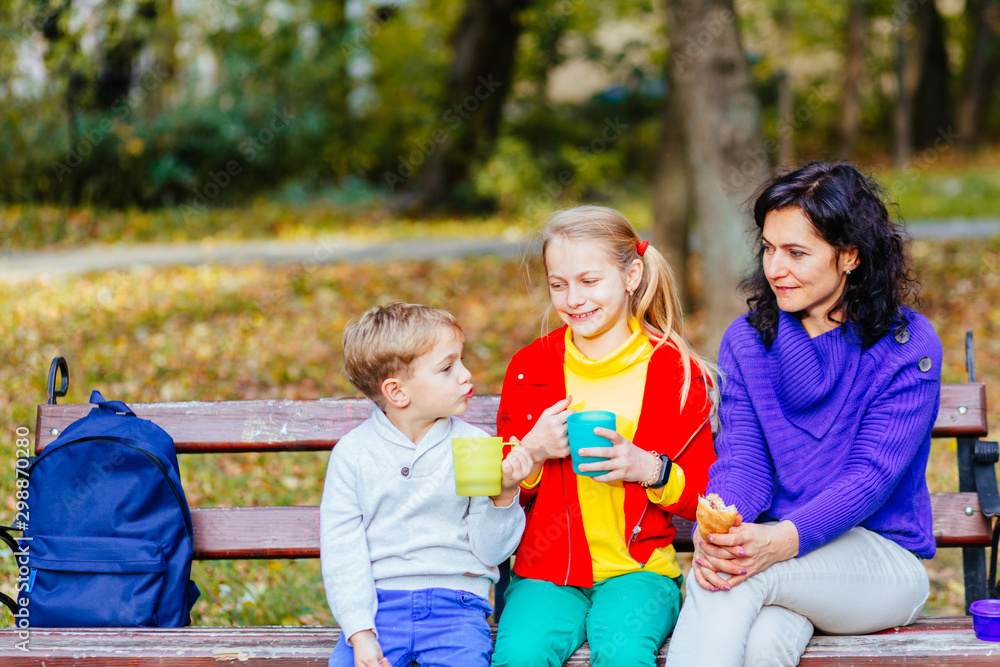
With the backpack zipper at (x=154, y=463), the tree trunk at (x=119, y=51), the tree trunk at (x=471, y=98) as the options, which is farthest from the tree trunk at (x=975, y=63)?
the backpack zipper at (x=154, y=463)

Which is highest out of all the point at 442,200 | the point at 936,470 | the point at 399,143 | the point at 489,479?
the point at 399,143

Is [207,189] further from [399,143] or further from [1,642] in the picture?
[1,642]

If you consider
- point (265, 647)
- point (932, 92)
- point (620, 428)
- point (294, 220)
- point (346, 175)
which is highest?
point (932, 92)

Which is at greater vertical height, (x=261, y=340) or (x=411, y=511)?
(x=261, y=340)

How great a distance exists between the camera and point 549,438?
2.44 meters

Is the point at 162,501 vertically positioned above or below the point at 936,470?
above

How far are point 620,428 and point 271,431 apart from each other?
120cm

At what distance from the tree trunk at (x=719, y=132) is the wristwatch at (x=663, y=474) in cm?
316

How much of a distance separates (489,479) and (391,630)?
0.57 m

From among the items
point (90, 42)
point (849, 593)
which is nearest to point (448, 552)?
point (849, 593)

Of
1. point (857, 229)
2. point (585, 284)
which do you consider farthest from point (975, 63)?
point (585, 284)

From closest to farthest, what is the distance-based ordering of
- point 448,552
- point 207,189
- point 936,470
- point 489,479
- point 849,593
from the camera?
1. point 489,479
2. point 849,593
3. point 448,552
4. point 936,470
5. point 207,189

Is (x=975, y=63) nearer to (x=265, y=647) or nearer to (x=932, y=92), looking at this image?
(x=932, y=92)

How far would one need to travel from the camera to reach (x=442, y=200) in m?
13.9
